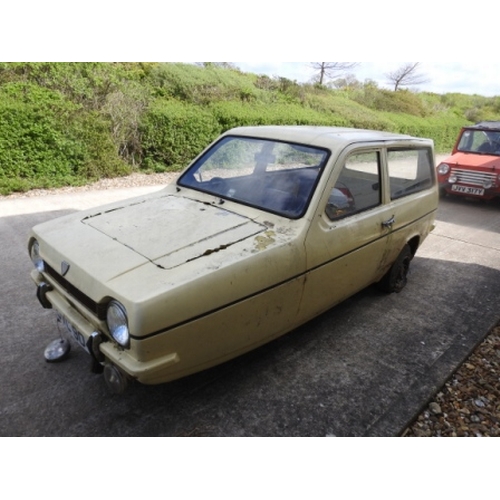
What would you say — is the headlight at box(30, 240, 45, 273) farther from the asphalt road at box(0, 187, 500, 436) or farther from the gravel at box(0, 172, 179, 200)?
the gravel at box(0, 172, 179, 200)

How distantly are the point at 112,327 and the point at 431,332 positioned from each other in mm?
2882

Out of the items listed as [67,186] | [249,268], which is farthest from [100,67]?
[249,268]

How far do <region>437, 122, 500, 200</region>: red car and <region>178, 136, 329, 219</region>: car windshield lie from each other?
675cm

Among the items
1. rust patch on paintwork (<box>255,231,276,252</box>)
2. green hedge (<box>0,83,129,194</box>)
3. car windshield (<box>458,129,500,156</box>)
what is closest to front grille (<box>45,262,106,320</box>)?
rust patch on paintwork (<box>255,231,276,252</box>)

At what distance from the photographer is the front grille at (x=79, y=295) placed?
6.98 feet

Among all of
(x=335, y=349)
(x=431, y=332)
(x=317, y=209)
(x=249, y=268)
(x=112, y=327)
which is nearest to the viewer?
(x=112, y=327)

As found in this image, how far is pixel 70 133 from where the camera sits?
7836 mm

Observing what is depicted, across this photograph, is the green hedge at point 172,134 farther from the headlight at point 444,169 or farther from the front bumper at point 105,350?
the front bumper at point 105,350

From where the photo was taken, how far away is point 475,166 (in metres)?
8.12

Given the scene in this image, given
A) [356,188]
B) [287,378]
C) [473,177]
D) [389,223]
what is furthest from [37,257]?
[473,177]

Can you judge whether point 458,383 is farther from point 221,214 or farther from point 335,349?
point 221,214

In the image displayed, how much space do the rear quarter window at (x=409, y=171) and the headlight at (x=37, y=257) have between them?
3.05m

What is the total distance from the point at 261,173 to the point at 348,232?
89 cm

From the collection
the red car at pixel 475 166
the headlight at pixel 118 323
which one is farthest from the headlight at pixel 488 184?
the headlight at pixel 118 323
